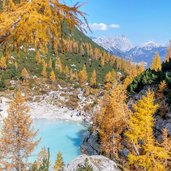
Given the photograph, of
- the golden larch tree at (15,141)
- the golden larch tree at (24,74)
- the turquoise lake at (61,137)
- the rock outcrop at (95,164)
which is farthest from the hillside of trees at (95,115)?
the golden larch tree at (24,74)

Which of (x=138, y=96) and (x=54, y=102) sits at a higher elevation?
(x=138, y=96)

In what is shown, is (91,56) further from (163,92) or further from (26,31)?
(26,31)

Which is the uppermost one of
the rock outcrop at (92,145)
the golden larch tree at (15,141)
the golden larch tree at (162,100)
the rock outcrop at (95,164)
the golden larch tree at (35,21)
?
the golden larch tree at (35,21)

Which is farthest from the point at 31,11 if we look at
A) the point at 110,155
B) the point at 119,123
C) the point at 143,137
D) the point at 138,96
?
the point at 138,96

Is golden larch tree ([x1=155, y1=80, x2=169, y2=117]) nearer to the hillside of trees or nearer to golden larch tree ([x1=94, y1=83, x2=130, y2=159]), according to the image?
the hillside of trees

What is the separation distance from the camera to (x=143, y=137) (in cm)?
2864

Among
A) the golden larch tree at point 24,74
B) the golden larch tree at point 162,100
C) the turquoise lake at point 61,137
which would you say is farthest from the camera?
the golden larch tree at point 24,74

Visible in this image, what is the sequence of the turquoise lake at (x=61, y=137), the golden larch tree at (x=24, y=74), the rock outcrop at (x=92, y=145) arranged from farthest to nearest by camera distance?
the golden larch tree at (x=24, y=74) → the turquoise lake at (x=61, y=137) → the rock outcrop at (x=92, y=145)

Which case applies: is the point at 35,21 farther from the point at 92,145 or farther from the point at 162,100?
the point at 92,145

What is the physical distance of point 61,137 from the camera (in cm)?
6438

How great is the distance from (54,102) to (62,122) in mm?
18994

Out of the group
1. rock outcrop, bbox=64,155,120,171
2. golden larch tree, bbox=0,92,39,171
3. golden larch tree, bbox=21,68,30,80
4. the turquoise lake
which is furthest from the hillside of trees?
golden larch tree, bbox=21,68,30,80

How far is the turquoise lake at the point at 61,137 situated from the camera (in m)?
51.7

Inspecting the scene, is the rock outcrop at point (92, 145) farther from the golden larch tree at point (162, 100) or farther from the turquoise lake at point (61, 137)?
the golden larch tree at point (162, 100)
